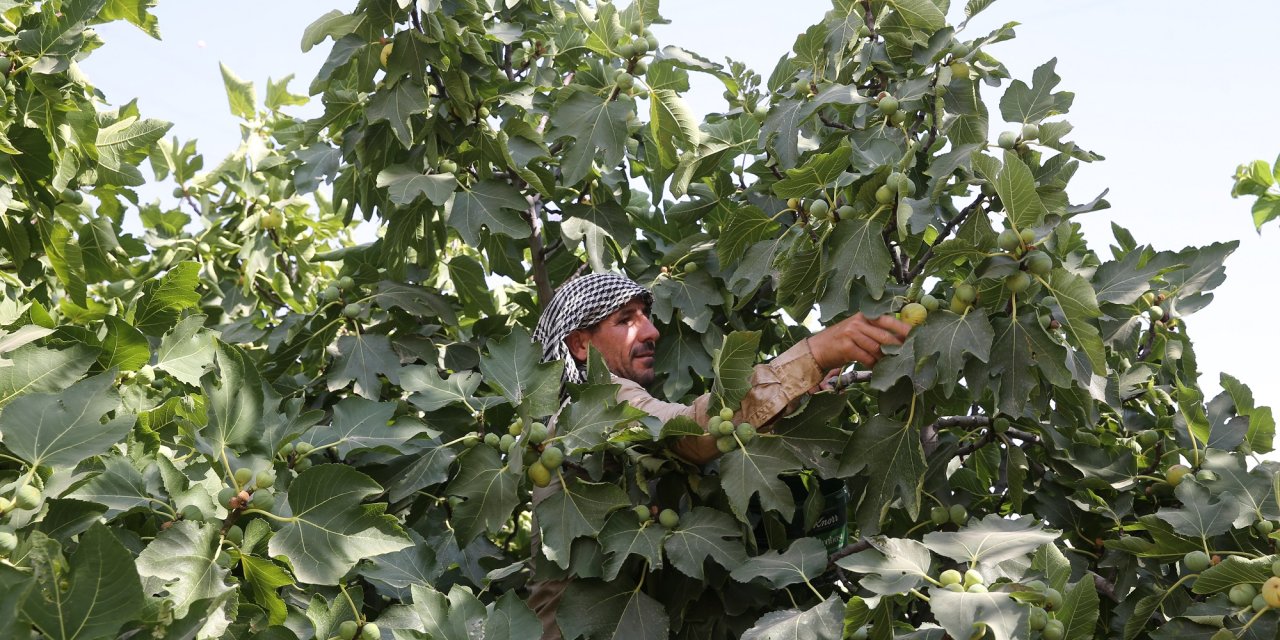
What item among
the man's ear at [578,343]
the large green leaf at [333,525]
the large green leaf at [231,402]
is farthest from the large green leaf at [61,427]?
the man's ear at [578,343]

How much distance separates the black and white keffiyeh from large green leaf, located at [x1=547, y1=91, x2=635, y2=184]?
39 cm

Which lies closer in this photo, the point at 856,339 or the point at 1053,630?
the point at 1053,630

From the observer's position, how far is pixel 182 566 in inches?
92.4

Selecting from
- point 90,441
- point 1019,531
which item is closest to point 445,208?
point 90,441

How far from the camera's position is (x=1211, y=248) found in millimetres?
3586

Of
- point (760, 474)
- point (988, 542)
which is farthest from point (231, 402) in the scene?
point (988, 542)

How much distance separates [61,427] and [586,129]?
1851 millimetres

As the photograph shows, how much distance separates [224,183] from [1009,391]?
4163 mm

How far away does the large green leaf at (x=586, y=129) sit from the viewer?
368 centimetres

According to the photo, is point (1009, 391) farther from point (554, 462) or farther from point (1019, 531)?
point (554, 462)

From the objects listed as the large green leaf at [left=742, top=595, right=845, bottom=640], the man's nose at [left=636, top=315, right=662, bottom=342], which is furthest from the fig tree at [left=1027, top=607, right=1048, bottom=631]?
the man's nose at [left=636, top=315, right=662, bottom=342]

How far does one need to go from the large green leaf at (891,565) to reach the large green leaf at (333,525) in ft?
3.21

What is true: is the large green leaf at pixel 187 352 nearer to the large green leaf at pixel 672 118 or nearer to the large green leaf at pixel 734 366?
the large green leaf at pixel 734 366

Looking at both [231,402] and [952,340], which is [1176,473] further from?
[231,402]
